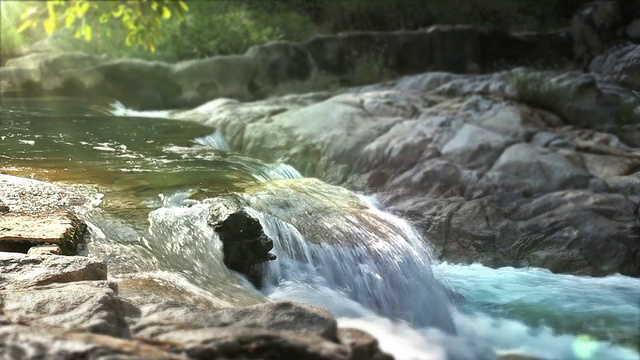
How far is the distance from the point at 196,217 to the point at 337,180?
346 cm

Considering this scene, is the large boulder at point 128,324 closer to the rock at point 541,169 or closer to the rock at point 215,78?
the rock at point 541,169

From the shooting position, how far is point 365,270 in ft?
17.6

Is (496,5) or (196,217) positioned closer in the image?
(196,217)

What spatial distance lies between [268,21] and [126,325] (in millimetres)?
13491

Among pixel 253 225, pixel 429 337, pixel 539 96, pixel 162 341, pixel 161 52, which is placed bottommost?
pixel 429 337

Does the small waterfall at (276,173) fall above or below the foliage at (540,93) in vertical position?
below

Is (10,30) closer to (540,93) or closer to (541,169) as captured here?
(540,93)

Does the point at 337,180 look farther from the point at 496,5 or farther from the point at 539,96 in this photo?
the point at 496,5

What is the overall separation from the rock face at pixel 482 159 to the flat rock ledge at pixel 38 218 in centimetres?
379

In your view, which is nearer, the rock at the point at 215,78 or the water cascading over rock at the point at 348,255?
the water cascading over rock at the point at 348,255

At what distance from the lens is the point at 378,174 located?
27.3 ft

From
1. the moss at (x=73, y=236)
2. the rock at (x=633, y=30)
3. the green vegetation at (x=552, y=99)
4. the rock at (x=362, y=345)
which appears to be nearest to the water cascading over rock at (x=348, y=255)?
the moss at (x=73, y=236)

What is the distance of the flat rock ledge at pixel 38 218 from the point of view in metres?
4.20

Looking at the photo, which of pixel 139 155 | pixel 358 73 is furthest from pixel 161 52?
pixel 139 155
